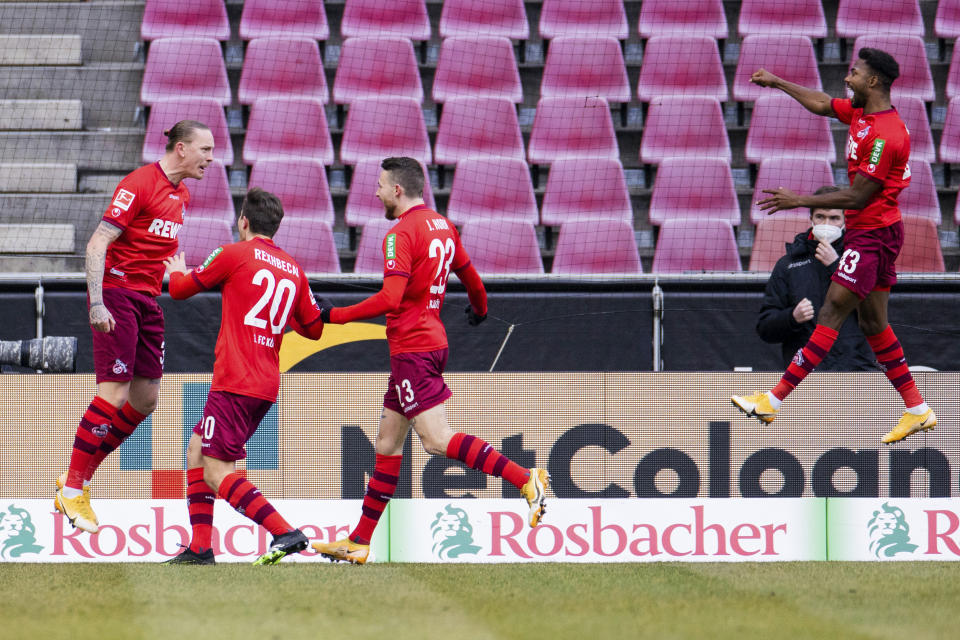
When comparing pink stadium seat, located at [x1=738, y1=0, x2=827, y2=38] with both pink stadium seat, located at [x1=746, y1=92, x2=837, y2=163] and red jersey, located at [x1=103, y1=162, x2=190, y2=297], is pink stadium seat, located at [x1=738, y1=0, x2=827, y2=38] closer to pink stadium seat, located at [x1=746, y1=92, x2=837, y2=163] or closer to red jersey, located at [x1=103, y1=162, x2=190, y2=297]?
pink stadium seat, located at [x1=746, y1=92, x2=837, y2=163]

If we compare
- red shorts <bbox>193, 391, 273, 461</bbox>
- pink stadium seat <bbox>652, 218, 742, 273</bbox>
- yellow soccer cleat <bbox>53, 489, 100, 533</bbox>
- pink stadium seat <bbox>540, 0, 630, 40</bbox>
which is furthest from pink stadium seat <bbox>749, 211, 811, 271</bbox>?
yellow soccer cleat <bbox>53, 489, 100, 533</bbox>

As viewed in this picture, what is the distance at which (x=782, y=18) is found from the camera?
13109 millimetres

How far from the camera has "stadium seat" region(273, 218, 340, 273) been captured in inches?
422

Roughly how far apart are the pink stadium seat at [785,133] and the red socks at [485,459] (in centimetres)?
717

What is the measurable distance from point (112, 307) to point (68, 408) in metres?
1.95

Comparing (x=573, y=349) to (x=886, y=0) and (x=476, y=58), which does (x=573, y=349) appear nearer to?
(x=476, y=58)

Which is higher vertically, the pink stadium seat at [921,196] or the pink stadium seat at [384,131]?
the pink stadium seat at [384,131]

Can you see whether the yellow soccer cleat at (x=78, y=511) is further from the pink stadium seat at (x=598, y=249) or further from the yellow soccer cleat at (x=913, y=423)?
the pink stadium seat at (x=598, y=249)

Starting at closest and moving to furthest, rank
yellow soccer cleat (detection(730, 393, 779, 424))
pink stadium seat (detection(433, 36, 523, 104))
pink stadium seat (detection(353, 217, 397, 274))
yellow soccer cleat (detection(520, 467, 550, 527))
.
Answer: yellow soccer cleat (detection(520, 467, 550, 527)) < yellow soccer cleat (detection(730, 393, 779, 424)) < pink stadium seat (detection(353, 217, 397, 274)) < pink stadium seat (detection(433, 36, 523, 104))

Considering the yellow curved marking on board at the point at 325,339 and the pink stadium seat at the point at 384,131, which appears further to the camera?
the pink stadium seat at the point at 384,131

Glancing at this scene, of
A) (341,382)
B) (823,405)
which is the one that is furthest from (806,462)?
(341,382)

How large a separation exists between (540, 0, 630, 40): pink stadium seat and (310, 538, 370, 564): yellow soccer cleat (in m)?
8.24

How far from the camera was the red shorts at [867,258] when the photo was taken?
6.32 meters

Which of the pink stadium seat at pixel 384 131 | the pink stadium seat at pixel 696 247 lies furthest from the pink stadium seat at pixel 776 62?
the pink stadium seat at pixel 384 131
